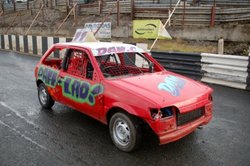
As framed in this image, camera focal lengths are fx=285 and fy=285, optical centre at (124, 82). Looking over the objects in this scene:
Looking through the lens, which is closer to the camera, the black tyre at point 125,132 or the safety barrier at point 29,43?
the black tyre at point 125,132

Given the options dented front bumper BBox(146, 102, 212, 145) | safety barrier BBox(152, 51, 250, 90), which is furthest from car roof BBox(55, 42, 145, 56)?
safety barrier BBox(152, 51, 250, 90)

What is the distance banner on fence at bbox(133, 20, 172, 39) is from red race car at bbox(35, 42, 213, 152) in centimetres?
806

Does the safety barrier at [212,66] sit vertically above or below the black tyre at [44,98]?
above

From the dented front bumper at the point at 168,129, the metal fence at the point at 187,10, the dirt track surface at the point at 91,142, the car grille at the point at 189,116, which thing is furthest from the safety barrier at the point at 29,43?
the dented front bumper at the point at 168,129

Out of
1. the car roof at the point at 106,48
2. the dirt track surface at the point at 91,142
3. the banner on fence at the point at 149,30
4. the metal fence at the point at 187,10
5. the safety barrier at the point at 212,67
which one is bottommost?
the dirt track surface at the point at 91,142

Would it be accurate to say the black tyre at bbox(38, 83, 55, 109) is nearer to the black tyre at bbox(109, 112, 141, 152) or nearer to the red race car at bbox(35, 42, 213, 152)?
the red race car at bbox(35, 42, 213, 152)

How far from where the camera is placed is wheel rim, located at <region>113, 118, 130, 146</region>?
4168mm

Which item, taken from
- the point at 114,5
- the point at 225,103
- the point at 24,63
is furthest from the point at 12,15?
the point at 225,103

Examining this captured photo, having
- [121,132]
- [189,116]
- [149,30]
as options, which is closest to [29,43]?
[149,30]

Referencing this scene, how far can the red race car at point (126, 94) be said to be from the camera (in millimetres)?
3916

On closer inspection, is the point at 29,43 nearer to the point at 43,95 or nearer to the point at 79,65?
the point at 43,95

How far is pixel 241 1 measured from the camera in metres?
15.3

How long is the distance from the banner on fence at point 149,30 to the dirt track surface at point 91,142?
730cm

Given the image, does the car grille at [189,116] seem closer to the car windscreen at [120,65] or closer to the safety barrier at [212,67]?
the car windscreen at [120,65]
